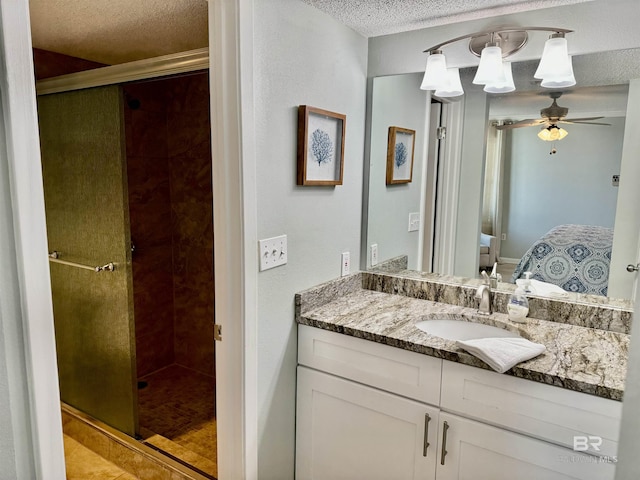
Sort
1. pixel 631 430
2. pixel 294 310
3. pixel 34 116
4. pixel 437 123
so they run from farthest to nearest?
pixel 437 123, pixel 294 310, pixel 34 116, pixel 631 430

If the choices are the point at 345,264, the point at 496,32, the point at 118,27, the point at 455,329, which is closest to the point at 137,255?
the point at 118,27

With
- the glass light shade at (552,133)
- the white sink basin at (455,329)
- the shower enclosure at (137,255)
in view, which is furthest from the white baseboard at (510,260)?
the shower enclosure at (137,255)

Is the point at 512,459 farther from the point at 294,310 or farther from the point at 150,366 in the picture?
the point at 150,366

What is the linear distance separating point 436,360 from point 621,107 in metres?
1.13

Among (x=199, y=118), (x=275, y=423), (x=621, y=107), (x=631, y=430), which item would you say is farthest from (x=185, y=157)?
(x=631, y=430)

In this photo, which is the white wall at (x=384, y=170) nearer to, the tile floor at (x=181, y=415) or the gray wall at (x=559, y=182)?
the gray wall at (x=559, y=182)

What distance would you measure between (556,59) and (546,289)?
2.84ft

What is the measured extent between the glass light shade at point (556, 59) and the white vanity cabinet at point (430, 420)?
109cm

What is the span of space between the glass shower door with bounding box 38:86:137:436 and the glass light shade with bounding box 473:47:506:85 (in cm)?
156

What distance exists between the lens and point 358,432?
163 centimetres

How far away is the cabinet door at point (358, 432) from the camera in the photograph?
59.2 inches

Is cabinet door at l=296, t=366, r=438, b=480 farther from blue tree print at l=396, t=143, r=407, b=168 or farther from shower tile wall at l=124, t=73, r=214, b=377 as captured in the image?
shower tile wall at l=124, t=73, r=214, b=377

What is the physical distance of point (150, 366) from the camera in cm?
304
